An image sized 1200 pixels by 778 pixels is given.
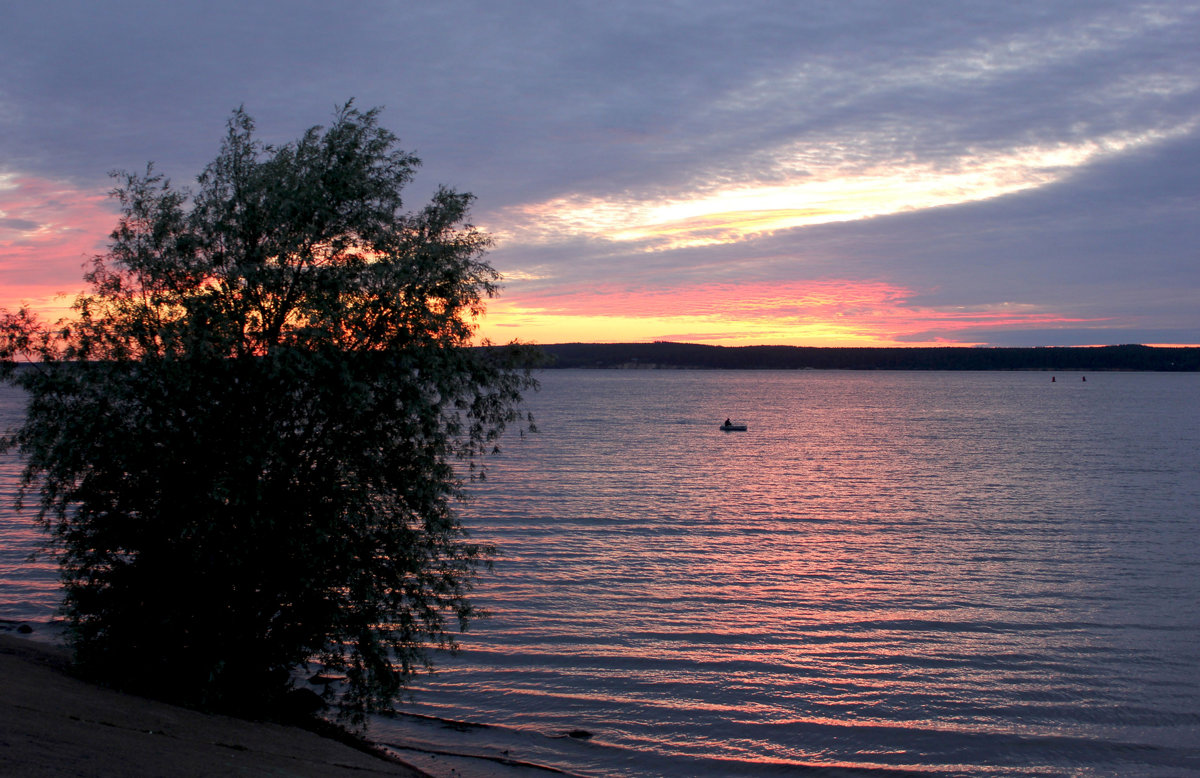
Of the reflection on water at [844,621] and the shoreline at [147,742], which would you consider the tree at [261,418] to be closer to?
the shoreline at [147,742]

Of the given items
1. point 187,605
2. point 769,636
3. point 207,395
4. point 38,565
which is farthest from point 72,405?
point 38,565

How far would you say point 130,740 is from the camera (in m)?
10.2

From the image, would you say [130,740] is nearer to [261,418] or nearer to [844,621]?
[261,418]

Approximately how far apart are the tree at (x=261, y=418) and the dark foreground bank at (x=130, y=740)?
91cm

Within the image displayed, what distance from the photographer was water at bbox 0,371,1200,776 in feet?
49.2

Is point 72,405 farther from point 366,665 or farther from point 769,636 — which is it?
point 769,636

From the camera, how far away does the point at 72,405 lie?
12609 mm

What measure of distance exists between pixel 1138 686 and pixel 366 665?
52.3ft

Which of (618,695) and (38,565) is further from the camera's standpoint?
(38,565)

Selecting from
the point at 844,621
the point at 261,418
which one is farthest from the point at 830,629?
the point at 261,418

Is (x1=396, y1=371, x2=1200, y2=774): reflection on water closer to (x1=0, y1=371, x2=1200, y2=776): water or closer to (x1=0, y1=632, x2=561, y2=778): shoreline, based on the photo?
(x1=0, y1=371, x2=1200, y2=776): water

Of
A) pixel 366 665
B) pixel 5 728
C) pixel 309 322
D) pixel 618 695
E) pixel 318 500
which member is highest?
pixel 309 322

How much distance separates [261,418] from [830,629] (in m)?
15.0

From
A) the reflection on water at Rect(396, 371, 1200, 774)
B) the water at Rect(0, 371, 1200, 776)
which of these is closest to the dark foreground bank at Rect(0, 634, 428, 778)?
the water at Rect(0, 371, 1200, 776)
